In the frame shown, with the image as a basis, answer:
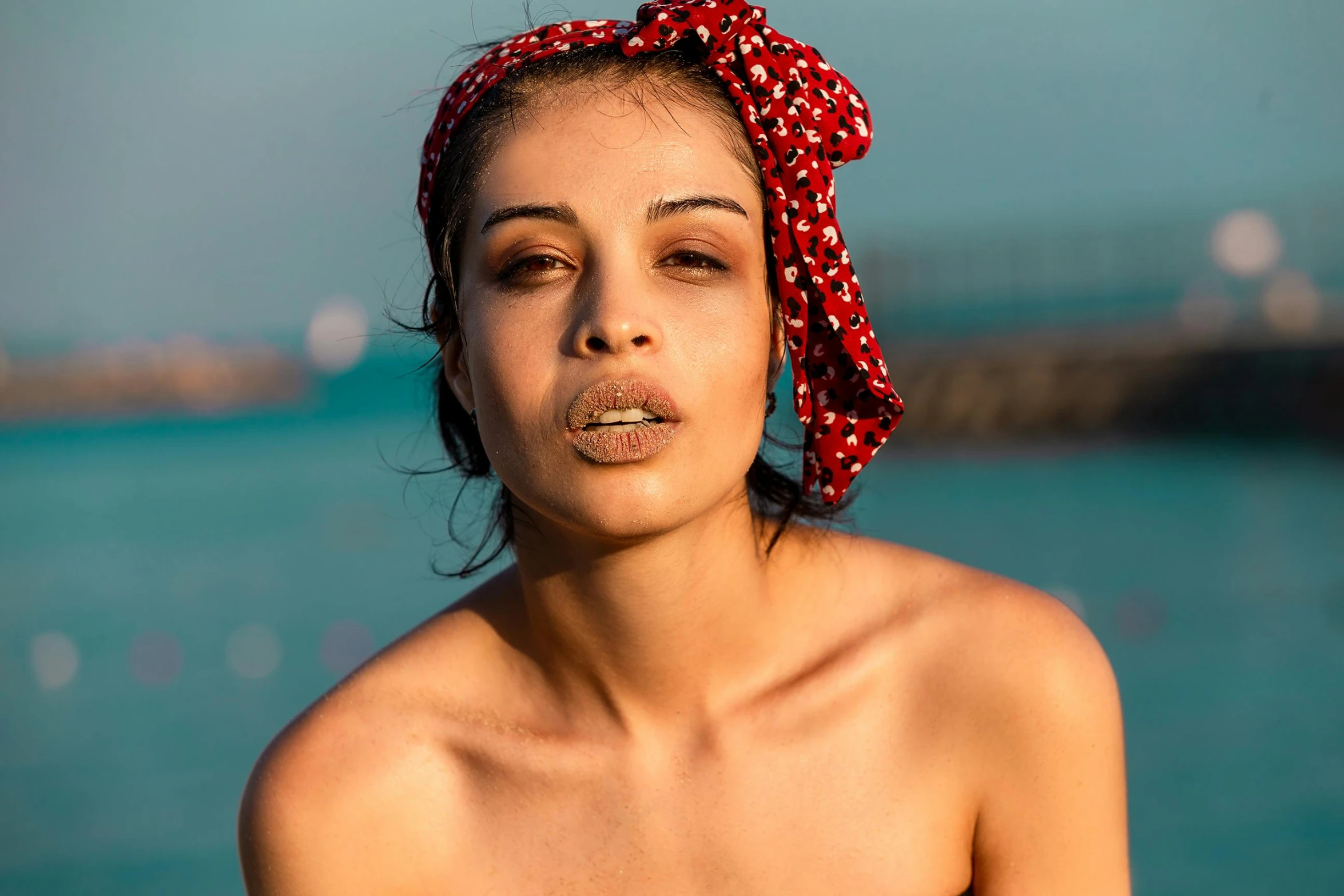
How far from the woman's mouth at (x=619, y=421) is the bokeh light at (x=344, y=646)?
263 inches

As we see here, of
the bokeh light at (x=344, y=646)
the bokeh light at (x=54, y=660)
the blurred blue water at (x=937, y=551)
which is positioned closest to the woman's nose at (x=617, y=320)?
the blurred blue water at (x=937, y=551)

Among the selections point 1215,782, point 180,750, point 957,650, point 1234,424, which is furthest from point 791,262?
point 1234,424

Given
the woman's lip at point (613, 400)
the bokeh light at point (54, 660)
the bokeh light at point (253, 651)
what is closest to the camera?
the woman's lip at point (613, 400)

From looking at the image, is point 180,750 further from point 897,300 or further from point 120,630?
point 897,300

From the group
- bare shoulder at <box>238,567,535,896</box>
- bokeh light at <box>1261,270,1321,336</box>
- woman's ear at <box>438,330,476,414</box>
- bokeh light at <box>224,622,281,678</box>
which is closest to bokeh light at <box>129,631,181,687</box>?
bokeh light at <box>224,622,281,678</box>

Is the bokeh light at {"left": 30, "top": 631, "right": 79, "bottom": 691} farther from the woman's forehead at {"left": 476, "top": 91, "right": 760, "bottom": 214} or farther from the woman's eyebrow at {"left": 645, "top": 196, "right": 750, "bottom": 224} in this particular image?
the woman's eyebrow at {"left": 645, "top": 196, "right": 750, "bottom": 224}

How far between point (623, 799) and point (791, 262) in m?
0.97

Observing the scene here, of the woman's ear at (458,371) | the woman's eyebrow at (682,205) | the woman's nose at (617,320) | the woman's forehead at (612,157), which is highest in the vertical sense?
the woman's forehead at (612,157)

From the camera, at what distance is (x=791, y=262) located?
7.71 ft

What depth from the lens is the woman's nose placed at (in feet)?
6.93

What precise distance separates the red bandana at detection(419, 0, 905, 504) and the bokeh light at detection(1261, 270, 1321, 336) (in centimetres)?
1911

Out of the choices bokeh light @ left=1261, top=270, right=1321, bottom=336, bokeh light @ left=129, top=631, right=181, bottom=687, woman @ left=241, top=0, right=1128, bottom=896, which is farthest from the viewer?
bokeh light @ left=1261, top=270, right=1321, bottom=336

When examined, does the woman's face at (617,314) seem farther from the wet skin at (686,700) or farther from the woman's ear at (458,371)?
the woman's ear at (458,371)

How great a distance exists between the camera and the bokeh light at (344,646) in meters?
8.73
